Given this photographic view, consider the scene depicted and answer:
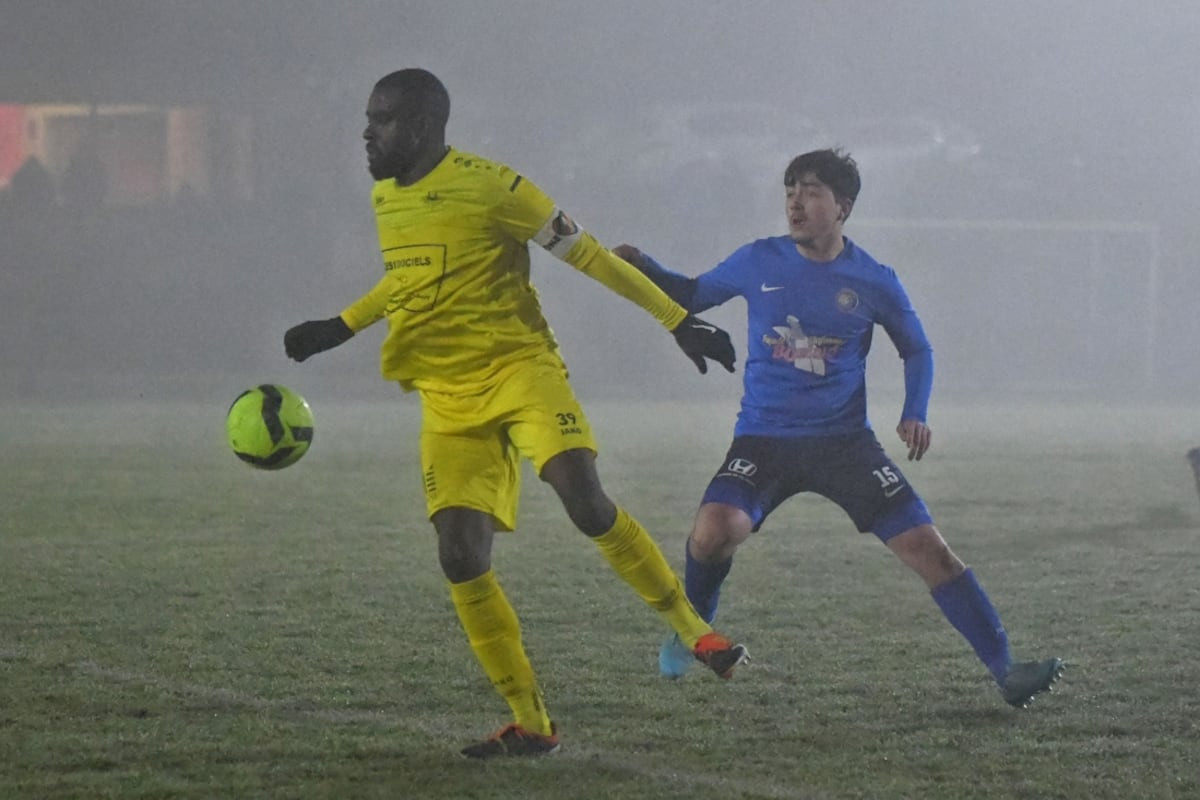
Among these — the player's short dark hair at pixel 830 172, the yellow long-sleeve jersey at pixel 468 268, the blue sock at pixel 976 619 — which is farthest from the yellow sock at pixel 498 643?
the player's short dark hair at pixel 830 172

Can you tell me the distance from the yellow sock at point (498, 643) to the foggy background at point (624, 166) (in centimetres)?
2075

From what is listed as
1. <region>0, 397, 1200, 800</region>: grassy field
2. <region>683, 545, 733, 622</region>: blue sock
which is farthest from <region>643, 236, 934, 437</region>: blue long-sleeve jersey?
<region>0, 397, 1200, 800</region>: grassy field

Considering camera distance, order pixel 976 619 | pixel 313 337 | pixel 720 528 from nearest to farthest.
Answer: pixel 313 337 → pixel 976 619 → pixel 720 528

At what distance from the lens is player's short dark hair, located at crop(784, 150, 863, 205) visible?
16.1 feet

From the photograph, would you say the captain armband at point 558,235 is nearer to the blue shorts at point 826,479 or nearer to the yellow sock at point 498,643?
the yellow sock at point 498,643

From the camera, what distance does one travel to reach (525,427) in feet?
13.3

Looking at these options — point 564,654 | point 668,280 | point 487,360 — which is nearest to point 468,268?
point 487,360

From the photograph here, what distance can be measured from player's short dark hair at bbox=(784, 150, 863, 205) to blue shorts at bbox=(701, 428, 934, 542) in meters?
0.76

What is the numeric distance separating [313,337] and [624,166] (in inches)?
1033

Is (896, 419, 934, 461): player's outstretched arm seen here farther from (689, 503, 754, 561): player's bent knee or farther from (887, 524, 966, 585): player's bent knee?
(689, 503, 754, 561): player's bent knee

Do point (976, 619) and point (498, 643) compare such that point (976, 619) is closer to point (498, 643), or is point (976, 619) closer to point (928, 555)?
point (928, 555)

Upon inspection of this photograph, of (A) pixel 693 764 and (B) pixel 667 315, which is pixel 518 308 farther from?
(A) pixel 693 764

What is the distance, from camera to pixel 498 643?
4.00m

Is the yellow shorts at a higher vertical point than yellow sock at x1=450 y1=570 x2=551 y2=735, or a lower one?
higher
